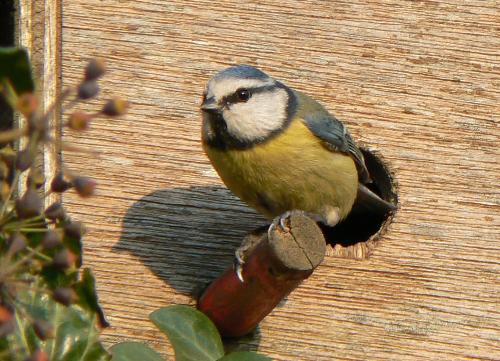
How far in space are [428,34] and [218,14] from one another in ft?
2.06

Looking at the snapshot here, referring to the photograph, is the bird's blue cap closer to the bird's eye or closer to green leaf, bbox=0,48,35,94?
the bird's eye

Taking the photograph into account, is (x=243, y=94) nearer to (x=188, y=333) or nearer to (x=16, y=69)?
(x=188, y=333)

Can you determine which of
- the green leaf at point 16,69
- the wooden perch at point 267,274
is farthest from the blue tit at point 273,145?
the green leaf at point 16,69

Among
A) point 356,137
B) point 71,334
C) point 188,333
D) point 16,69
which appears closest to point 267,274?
point 188,333

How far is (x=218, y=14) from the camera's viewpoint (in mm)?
2645

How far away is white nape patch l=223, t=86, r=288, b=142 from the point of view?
2379mm

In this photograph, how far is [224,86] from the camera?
2.30 metres

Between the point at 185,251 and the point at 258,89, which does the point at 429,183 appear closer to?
the point at 258,89

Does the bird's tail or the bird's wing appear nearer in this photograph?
the bird's wing

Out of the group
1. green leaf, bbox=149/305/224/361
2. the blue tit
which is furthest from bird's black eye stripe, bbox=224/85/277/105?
green leaf, bbox=149/305/224/361

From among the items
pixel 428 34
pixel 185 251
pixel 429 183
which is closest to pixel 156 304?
pixel 185 251

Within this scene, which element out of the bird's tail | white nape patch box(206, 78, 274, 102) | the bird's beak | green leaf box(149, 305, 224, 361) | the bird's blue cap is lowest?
the bird's tail

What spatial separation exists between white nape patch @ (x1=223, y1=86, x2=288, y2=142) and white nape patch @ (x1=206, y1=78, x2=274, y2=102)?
56 mm

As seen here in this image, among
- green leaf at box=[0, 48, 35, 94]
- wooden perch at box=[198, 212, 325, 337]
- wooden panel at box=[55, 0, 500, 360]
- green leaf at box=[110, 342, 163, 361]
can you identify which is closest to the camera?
green leaf at box=[0, 48, 35, 94]
